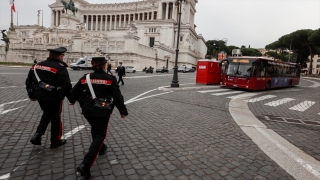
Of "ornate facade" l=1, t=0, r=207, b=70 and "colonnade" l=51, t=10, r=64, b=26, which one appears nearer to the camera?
"ornate facade" l=1, t=0, r=207, b=70

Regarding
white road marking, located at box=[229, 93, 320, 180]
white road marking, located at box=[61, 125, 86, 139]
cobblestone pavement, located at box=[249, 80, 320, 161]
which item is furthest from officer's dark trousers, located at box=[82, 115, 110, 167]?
cobblestone pavement, located at box=[249, 80, 320, 161]

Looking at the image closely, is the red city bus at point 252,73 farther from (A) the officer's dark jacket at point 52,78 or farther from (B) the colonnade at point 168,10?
(B) the colonnade at point 168,10

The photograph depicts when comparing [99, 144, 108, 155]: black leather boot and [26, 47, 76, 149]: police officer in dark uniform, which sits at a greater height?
[26, 47, 76, 149]: police officer in dark uniform

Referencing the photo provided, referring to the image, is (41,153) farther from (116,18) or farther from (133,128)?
(116,18)

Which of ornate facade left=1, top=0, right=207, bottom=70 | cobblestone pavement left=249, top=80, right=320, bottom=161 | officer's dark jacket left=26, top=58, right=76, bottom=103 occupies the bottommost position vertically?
cobblestone pavement left=249, top=80, right=320, bottom=161

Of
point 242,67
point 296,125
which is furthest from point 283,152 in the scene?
point 242,67

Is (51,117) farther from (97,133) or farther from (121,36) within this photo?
(121,36)

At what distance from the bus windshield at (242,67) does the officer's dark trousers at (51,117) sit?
48.5 ft

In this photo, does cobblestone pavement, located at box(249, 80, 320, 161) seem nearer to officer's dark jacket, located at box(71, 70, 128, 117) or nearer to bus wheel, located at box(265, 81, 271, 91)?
officer's dark jacket, located at box(71, 70, 128, 117)

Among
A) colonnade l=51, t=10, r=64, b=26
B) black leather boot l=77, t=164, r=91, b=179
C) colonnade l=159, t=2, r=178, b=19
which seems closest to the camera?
black leather boot l=77, t=164, r=91, b=179

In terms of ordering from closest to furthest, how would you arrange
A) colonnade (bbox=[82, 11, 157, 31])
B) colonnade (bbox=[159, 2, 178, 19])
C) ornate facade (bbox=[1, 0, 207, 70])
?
ornate facade (bbox=[1, 0, 207, 70]), colonnade (bbox=[159, 2, 178, 19]), colonnade (bbox=[82, 11, 157, 31])

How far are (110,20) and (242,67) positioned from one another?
8781cm

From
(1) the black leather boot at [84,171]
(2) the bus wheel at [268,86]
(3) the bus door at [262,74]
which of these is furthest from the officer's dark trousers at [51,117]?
(2) the bus wheel at [268,86]

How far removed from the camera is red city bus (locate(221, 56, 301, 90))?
52.3ft
